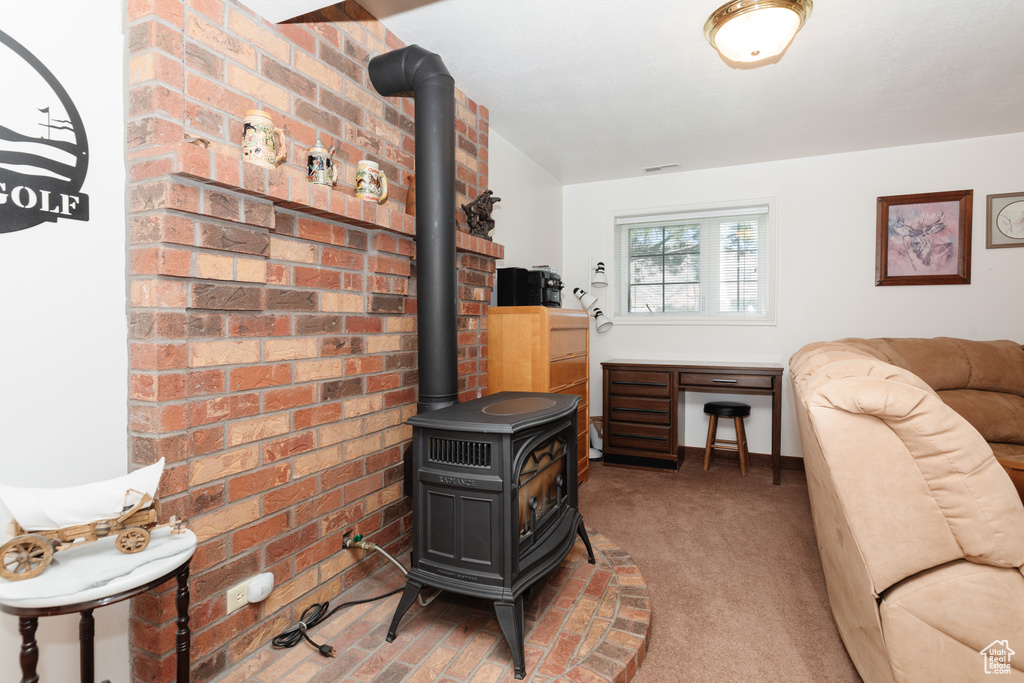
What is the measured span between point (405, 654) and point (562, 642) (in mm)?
510

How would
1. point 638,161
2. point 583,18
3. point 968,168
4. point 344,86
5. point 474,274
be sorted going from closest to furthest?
point 344,86 < point 583,18 < point 474,274 < point 968,168 < point 638,161

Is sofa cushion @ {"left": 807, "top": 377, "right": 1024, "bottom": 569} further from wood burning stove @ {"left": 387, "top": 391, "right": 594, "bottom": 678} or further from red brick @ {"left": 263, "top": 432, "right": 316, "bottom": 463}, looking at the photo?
red brick @ {"left": 263, "top": 432, "right": 316, "bottom": 463}

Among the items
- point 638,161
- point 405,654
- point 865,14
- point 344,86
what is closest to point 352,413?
point 405,654

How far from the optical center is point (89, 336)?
123cm

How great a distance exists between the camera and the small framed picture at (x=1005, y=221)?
10.8ft

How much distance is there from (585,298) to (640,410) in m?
1.08

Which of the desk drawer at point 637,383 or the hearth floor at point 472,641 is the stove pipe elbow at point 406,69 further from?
the desk drawer at point 637,383

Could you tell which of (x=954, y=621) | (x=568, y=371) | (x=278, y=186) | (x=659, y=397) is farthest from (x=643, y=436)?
(x=278, y=186)

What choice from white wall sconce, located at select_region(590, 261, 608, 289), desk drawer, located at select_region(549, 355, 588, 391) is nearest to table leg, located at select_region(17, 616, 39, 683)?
desk drawer, located at select_region(549, 355, 588, 391)

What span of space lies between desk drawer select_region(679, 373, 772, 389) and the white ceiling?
1.69 meters

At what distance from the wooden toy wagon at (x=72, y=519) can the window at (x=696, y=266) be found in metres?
3.86

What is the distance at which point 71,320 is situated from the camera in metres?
1.19

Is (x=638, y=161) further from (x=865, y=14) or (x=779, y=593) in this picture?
(x=779, y=593)

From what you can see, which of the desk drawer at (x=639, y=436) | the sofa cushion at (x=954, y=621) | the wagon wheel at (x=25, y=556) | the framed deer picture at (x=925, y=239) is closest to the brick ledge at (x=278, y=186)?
the wagon wheel at (x=25, y=556)
